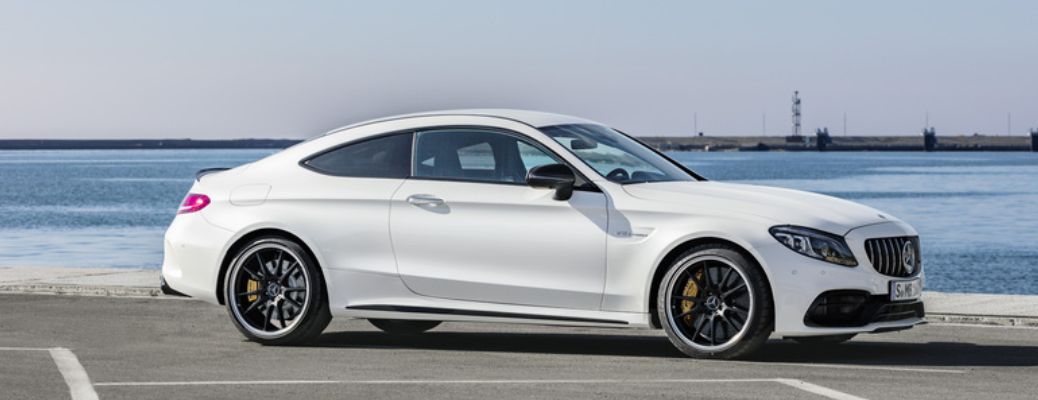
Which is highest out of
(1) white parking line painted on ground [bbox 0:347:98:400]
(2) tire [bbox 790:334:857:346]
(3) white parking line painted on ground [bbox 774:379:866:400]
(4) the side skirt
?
(4) the side skirt

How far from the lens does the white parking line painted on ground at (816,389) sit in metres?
8.53

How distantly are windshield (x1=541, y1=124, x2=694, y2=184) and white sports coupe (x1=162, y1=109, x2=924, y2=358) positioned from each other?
0.7 inches

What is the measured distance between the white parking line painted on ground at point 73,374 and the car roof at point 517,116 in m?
2.32

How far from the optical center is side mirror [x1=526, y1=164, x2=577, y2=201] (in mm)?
10414

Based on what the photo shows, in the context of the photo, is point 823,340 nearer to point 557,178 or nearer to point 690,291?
point 690,291

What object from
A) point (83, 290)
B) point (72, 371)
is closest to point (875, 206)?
point (83, 290)

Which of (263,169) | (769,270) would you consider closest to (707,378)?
(769,270)

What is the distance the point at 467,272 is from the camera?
10.8 metres

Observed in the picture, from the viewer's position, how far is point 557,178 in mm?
10406

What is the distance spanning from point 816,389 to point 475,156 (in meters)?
3.02

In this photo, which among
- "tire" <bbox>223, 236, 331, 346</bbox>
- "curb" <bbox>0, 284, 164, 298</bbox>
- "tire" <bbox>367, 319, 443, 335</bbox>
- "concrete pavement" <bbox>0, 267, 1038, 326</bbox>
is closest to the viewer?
"tire" <bbox>223, 236, 331, 346</bbox>

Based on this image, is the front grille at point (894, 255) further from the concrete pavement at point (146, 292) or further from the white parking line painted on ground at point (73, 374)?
the white parking line painted on ground at point (73, 374)

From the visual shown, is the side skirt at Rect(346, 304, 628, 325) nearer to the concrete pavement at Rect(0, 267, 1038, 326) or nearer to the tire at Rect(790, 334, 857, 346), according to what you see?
the tire at Rect(790, 334, 857, 346)

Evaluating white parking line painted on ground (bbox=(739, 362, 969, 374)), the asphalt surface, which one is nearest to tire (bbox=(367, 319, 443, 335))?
the asphalt surface
